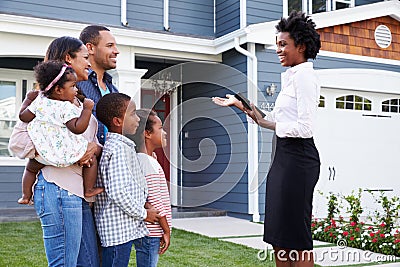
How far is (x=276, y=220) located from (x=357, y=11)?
6.85 meters

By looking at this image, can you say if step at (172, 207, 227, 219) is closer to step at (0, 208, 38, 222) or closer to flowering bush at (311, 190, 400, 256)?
step at (0, 208, 38, 222)

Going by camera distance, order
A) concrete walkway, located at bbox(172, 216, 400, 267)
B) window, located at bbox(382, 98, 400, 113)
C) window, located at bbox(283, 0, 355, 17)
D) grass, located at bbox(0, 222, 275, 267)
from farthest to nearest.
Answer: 1. window, located at bbox(382, 98, 400, 113)
2. window, located at bbox(283, 0, 355, 17)
3. concrete walkway, located at bbox(172, 216, 400, 267)
4. grass, located at bbox(0, 222, 275, 267)

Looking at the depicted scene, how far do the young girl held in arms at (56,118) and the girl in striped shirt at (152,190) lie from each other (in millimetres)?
365

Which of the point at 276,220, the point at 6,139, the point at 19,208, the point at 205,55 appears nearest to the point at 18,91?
the point at 6,139

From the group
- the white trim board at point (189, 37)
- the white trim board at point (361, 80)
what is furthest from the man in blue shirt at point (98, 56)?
the white trim board at point (361, 80)

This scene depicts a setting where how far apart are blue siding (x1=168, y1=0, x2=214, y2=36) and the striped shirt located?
6528mm

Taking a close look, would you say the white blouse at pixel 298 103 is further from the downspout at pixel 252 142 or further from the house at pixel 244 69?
the downspout at pixel 252 142

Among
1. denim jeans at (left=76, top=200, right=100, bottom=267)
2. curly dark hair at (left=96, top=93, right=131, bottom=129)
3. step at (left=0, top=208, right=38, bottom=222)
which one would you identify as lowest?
step at (left=0, top=208, right=38, bottom=222)

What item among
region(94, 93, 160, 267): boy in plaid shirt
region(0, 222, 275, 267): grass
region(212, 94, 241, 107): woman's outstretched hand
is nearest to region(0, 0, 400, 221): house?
region(0, 222, 275, 267): grass

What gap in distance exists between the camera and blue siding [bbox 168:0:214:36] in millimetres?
8719

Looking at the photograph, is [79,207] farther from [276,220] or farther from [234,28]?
[234,28]

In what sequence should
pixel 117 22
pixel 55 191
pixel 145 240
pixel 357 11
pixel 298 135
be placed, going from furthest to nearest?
pixel 357 11
pixel 117 22
pixel 298 135
pixel 145 240
pixel 55 191

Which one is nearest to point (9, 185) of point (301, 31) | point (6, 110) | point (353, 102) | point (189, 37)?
point (6, 110)

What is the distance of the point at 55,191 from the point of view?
2.02m
